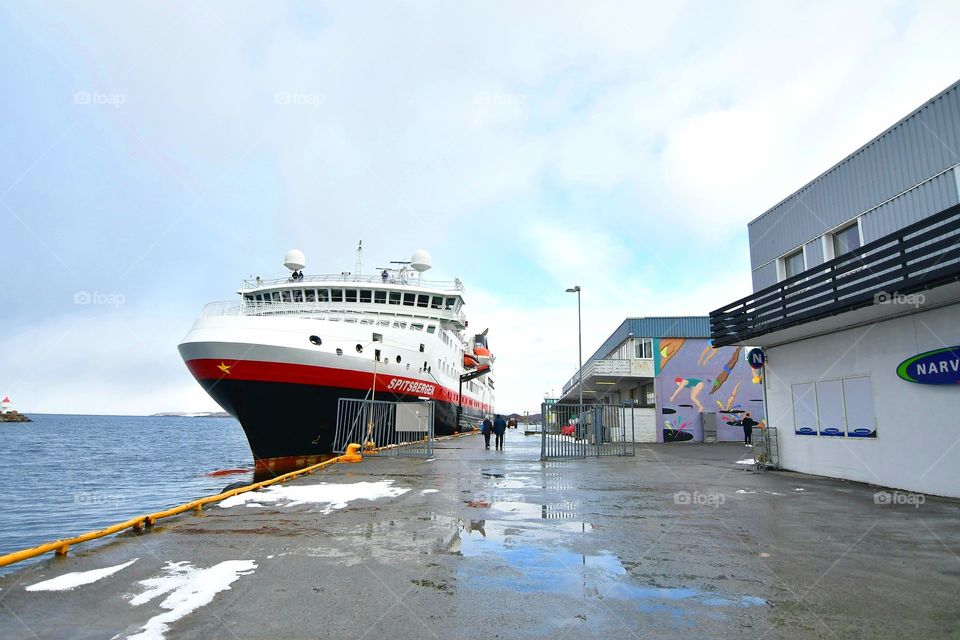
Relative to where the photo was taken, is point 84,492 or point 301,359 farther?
point 84,492

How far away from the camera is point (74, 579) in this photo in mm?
4512

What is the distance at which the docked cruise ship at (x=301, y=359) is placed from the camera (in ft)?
58.4

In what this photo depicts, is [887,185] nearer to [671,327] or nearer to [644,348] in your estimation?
[671,327]

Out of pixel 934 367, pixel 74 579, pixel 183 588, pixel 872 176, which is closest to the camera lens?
pixel 183 588

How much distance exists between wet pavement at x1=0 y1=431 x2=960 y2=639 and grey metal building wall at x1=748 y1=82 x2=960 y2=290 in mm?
5484

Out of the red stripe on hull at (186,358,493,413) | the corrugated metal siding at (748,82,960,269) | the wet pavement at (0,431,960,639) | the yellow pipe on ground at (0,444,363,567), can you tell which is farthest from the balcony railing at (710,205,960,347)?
the red stripe on hull at (186,358,493,413)

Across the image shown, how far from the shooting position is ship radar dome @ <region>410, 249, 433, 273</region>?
96.8ft

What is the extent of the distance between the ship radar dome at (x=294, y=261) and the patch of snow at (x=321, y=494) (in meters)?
18.2

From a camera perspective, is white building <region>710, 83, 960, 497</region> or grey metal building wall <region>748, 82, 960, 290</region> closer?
white building <region>710, 83, 960, 497</region>

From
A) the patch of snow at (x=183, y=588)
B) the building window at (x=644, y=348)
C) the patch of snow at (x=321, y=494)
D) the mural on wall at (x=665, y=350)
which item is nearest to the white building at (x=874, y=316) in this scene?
the patch of snow at (x=321, y=494)

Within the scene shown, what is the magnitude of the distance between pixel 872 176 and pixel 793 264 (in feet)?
10.4

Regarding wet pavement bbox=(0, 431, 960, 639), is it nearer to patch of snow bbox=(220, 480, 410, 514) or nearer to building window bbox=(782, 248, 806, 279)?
patch of snow bbox=(220, 480, 410, 514)

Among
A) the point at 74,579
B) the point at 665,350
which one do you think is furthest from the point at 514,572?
the point at 665,350

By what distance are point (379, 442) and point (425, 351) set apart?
270 inches
